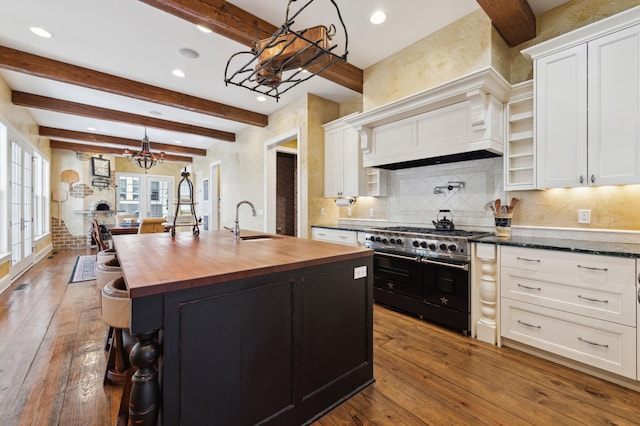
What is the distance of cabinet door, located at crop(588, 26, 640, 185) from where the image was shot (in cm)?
200

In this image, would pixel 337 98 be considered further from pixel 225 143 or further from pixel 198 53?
pixel 225 143

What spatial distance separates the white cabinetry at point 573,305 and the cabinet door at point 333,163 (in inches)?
96.4

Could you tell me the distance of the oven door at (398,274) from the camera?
2937 millimetres

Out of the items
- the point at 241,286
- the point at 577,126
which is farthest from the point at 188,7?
the point at 577,126

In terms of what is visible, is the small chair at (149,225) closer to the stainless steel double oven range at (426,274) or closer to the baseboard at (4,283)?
the baseboard at (4,283)

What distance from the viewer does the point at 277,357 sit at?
141 centimetres

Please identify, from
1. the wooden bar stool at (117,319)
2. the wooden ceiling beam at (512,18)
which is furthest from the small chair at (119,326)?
the wooden ceiling beam at (512,18)

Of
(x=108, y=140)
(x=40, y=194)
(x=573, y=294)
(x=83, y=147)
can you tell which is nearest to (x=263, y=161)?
(x=108, y=140)

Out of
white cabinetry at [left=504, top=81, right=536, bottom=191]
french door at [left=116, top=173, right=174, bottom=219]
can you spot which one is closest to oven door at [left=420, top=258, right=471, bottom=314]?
white cabinetry at [left=504, top=81, right=536, bottom=191]

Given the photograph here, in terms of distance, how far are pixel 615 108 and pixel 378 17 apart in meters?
2.09

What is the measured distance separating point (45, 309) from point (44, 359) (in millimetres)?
1421

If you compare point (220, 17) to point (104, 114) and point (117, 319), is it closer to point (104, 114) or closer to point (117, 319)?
point (117, 319)

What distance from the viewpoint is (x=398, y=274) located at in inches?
122

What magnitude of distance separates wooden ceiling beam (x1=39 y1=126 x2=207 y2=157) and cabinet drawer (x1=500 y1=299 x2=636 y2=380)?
8582 millimetres
